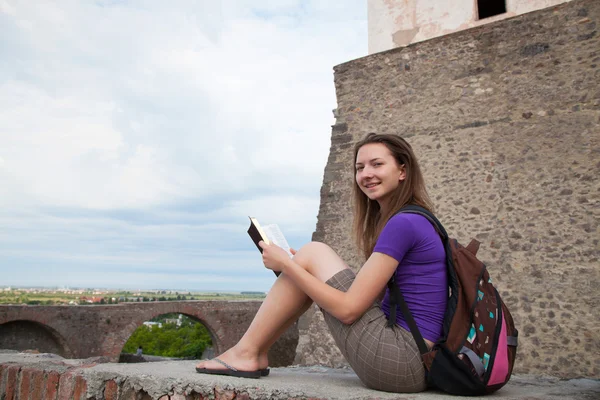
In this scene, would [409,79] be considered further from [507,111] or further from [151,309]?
[151,309]

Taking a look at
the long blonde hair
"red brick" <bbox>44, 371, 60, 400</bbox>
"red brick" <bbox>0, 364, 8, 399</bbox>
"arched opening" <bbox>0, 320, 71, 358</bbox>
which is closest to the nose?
the long blonde hair

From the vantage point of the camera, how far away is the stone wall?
4938mm

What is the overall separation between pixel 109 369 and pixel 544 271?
4.56 m

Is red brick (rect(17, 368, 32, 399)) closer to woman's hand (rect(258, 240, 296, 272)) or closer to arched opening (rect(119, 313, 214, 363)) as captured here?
woman's hand (rect(258, 240, 296, 272))

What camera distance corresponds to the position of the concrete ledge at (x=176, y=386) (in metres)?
1.83

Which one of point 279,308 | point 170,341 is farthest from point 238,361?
point 170,341

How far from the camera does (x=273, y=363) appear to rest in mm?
12625

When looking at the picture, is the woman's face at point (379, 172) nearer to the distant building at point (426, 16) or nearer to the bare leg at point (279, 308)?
the bare leg at point (279, 308)

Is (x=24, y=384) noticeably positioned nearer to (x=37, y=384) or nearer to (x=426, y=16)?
(x=37, y=384)

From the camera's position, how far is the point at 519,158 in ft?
18.0

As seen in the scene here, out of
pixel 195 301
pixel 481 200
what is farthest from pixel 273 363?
pixel 481 200

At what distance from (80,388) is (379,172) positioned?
5.68 ft

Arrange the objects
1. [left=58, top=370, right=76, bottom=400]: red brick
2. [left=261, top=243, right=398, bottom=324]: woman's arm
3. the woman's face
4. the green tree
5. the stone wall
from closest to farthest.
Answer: [left=261, top=243, right=398, bottom=324]: woman's arm, [left=58, top=370, right=76, bottom=400]: red brick, the woman's face, the stone wall, the green tree

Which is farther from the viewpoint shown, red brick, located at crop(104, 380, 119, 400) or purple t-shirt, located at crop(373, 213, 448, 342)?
red brick, located at crop(104, 380, 119, 400)
